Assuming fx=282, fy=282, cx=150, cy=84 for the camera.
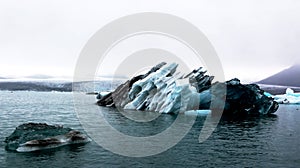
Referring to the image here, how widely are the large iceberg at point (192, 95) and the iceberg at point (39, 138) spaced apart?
3846 cm

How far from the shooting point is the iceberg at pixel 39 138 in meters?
29.5

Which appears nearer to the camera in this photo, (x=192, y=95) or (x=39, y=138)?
(x=39, y=138)

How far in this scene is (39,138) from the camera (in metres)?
30.7

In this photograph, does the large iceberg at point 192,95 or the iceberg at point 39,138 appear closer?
the iceberg at point 39,138

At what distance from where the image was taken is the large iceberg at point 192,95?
7063 centimetres

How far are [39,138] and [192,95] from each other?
1828 inches

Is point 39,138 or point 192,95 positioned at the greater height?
point 192,95

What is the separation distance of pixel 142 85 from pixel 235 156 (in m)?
51.0

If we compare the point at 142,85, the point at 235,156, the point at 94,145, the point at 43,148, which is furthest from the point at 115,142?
the point at 142,85

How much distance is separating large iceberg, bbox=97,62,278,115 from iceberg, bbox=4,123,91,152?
3846 cm

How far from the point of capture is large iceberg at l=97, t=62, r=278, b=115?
232ft

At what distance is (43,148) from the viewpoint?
3009cm

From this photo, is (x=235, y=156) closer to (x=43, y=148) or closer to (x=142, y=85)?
(x=43, y=148)

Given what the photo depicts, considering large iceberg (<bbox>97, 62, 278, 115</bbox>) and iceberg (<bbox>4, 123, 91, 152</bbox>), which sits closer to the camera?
iceberg (<bbox>4, 123, 91, 152</bbox>)
